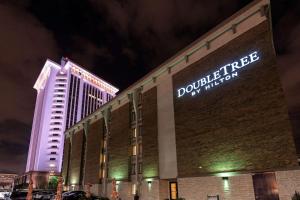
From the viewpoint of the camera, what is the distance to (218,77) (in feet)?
78.7

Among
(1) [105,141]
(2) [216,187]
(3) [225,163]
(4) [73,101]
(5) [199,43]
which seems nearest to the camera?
(3) [225,163]

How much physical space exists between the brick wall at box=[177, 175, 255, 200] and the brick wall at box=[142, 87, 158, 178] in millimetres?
5033

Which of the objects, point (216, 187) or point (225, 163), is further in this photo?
point (216, 187)

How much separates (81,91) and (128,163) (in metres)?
96.6

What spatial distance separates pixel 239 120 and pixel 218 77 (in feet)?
16.4

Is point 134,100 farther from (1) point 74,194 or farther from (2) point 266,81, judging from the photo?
(2) point 266,81

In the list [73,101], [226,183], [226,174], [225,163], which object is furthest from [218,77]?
[73,101]

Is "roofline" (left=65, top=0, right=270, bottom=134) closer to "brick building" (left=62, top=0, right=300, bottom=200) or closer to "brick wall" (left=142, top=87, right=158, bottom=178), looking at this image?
"brick building" (left=62, top=0, right=300, bottom=200)

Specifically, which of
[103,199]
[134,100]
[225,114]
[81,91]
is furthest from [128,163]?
[81,91]

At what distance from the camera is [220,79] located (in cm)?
2373

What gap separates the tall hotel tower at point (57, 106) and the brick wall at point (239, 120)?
97.6 metres

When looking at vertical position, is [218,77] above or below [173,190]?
above

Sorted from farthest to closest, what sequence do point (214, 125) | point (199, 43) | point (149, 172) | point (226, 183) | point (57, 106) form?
1. point (57, 106)
2. point (149, 172)
3. point (199, 43)
4. point (214, 125)
5. point (226, 183)

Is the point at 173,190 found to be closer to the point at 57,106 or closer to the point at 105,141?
the point at 105,141
